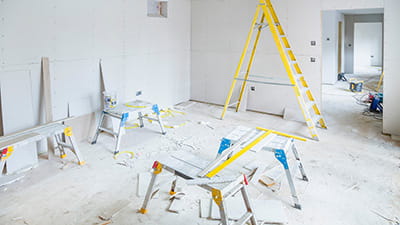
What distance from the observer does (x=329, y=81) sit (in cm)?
938

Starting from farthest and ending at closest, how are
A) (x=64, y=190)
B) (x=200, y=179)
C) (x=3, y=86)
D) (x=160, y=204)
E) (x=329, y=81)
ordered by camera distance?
(x=329, y=81) → (x=3, y=86) → (x=64, y=190) → (x=160, y=204) → (x=200, y=179)

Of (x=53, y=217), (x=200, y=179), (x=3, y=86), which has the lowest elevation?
(x=53, y=217)

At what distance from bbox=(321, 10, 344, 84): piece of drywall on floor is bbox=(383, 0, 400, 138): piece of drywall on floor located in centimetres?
488

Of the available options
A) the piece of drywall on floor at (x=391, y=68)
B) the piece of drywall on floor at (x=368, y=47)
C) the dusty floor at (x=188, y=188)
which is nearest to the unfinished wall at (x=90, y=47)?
the dusty floor at (x=188, y=188)

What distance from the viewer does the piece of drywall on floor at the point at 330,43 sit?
8.95 meters

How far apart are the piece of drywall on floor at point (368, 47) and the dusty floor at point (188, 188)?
895 centimetres

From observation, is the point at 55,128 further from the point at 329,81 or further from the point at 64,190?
the point at 329,81

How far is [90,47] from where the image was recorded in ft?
14.2

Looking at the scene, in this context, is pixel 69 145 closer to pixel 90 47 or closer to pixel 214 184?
pixel 90 47

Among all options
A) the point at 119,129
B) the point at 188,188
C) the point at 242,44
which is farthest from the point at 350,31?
the point at 188,188

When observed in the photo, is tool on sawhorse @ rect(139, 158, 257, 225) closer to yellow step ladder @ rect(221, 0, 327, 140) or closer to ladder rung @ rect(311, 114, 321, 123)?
yellow step ladder @ rect(221, 0, 327, 140)

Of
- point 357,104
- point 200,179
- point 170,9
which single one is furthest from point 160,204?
point 357,104

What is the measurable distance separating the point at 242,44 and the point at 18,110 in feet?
13.8

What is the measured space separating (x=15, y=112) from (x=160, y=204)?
219cm
